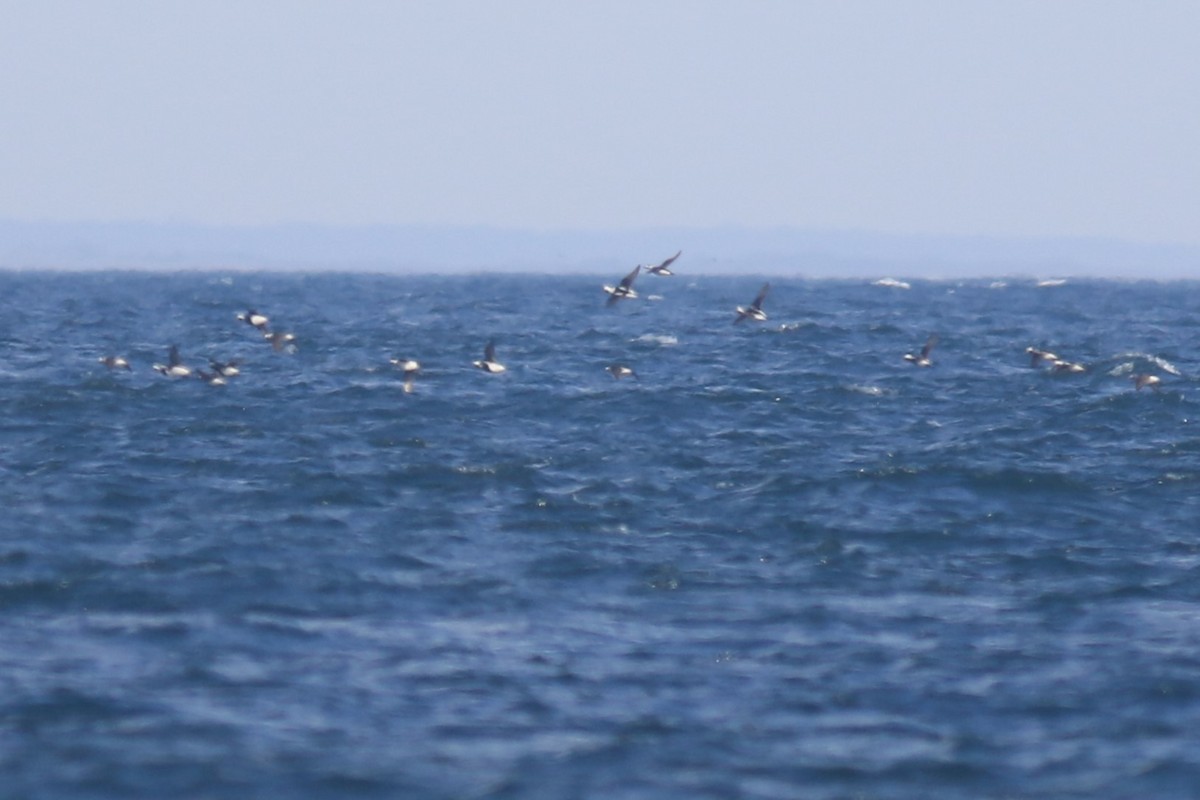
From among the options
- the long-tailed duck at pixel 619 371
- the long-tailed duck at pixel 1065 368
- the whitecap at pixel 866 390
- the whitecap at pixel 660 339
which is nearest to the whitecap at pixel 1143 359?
the long-tailed duck at pixel 1065 368

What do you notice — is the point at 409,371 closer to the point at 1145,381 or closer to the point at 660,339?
the point at 1145,381

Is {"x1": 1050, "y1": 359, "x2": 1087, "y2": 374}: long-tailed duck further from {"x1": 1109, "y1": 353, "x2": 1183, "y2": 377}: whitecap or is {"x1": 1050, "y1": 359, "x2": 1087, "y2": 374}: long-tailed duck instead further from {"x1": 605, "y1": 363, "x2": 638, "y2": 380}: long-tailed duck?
{"x1": 605, "y1": 363, "x2": 638, "y2": 380}: long-tailed duck

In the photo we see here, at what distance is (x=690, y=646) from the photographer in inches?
632

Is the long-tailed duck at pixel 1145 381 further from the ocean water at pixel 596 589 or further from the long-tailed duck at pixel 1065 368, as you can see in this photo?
the long-tailed duck at pixel 1065 368

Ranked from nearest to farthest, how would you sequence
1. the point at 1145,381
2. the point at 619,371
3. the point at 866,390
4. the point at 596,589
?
the point at 596,589
the point at 1145,381
the point at 866,390
the point at 619,371

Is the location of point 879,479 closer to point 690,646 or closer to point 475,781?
point 690,646

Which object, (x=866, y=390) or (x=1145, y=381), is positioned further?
(x=866, y=390)

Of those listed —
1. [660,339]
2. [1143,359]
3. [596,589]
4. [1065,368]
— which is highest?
[1143,359]

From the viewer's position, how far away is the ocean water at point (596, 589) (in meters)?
12.9

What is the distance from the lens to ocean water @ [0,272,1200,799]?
12.9 m

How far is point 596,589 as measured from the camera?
722 inches

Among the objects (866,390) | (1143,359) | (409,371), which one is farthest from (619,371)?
(1143,359)

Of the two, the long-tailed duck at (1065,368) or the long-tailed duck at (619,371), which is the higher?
the long-tailed duck at (1065,368)

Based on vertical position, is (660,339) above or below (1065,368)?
below
